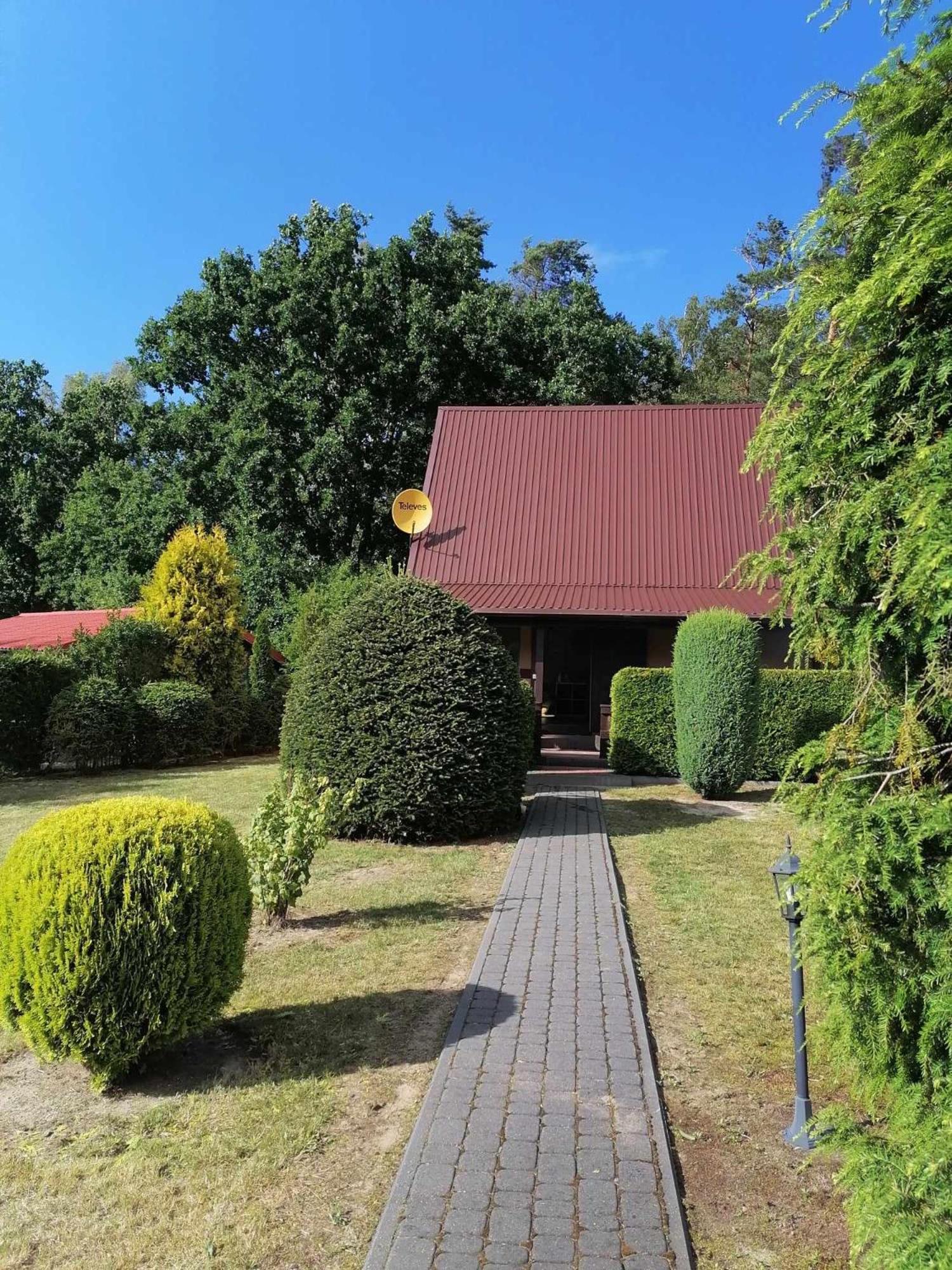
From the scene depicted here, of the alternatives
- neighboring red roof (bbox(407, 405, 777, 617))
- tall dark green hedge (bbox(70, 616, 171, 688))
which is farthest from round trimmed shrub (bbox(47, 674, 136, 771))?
neighboring red roof (bbox(407, 405, 777, 617))

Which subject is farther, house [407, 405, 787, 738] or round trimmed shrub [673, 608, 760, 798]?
house [407, 405, 787, 738]

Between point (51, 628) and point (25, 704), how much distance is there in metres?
10.7

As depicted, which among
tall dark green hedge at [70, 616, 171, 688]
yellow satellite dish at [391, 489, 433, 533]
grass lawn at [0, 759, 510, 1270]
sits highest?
yellow satellite dish at [391, 489, 433, 533]

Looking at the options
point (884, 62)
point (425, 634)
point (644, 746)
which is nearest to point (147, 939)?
point (884, 62)

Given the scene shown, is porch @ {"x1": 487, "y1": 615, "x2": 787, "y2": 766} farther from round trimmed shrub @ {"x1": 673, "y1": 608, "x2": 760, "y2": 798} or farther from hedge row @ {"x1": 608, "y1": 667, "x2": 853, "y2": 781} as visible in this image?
round trimmed shrub @ {"x1": 673, "y1": 608, "x2": 760, "y2": 798}

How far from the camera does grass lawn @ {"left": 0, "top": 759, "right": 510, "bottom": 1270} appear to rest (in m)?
3.11

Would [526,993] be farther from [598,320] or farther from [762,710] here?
[598,320]

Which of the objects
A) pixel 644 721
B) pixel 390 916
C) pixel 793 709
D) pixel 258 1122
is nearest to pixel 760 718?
pixel 793 709

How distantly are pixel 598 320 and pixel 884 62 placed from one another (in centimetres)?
2867

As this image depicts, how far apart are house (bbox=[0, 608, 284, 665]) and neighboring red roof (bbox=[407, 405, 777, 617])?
6.50m

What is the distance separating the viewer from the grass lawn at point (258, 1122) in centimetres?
311

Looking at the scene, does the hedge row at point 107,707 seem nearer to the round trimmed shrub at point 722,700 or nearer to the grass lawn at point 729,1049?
the round trimmed shrub at point 722,700

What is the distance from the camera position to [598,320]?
30.3 metres

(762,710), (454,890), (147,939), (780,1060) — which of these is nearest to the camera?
(147,939)
